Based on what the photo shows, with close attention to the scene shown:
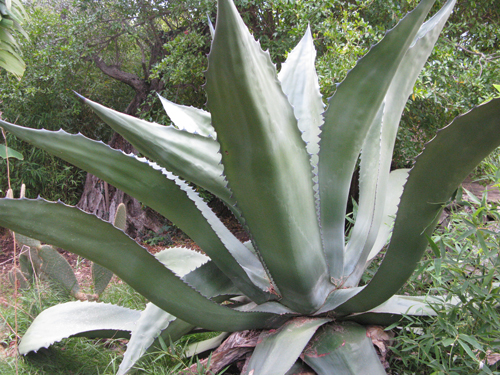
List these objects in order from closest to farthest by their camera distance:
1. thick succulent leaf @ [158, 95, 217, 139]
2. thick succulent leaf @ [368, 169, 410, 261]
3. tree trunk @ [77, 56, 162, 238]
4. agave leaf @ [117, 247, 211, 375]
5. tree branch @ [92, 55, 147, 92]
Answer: agave leaf @ [117, 247, 211, 375], thick succulent leaf @ [368, 169, 410, 261], thick succulent leaf @ [158, 95, 217, 139], tree trunk @ [77, 56, 162, 238], tree branch @ [92, 55, 147, 92]

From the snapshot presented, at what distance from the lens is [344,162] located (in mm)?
999

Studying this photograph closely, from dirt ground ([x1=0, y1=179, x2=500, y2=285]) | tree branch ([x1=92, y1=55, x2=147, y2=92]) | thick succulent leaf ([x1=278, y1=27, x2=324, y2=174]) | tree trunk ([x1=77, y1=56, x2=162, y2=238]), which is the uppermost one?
thick succulent leaf ([x1=278, y1=27, x2=324, y2=174])

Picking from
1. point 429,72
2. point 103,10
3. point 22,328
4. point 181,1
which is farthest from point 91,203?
point 429,72

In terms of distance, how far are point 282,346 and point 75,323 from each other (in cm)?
63

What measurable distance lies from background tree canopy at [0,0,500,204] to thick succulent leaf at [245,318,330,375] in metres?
1.40

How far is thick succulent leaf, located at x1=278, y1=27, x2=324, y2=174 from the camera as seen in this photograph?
3.62 feet

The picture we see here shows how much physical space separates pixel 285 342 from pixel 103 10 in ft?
11.9

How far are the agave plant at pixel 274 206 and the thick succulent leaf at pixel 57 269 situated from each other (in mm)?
595

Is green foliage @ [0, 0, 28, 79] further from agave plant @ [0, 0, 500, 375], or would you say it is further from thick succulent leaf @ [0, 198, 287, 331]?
thick succulent leaf @ [0, 198, 287, 331]

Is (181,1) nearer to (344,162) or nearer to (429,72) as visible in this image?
(429,72)

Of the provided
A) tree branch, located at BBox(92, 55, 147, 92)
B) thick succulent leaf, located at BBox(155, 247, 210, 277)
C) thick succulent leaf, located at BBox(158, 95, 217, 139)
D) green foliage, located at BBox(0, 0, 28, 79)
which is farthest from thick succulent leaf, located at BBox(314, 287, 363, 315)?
tree branch, located at BBox(92, 55, 147, 92)

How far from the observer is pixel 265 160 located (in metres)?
0.74

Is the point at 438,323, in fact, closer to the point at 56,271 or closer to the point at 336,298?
the point at 336,298

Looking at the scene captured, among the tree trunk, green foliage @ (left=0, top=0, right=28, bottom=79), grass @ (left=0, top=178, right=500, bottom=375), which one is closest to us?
grass @ (left=0, top=178, right=500, bottom=375)
